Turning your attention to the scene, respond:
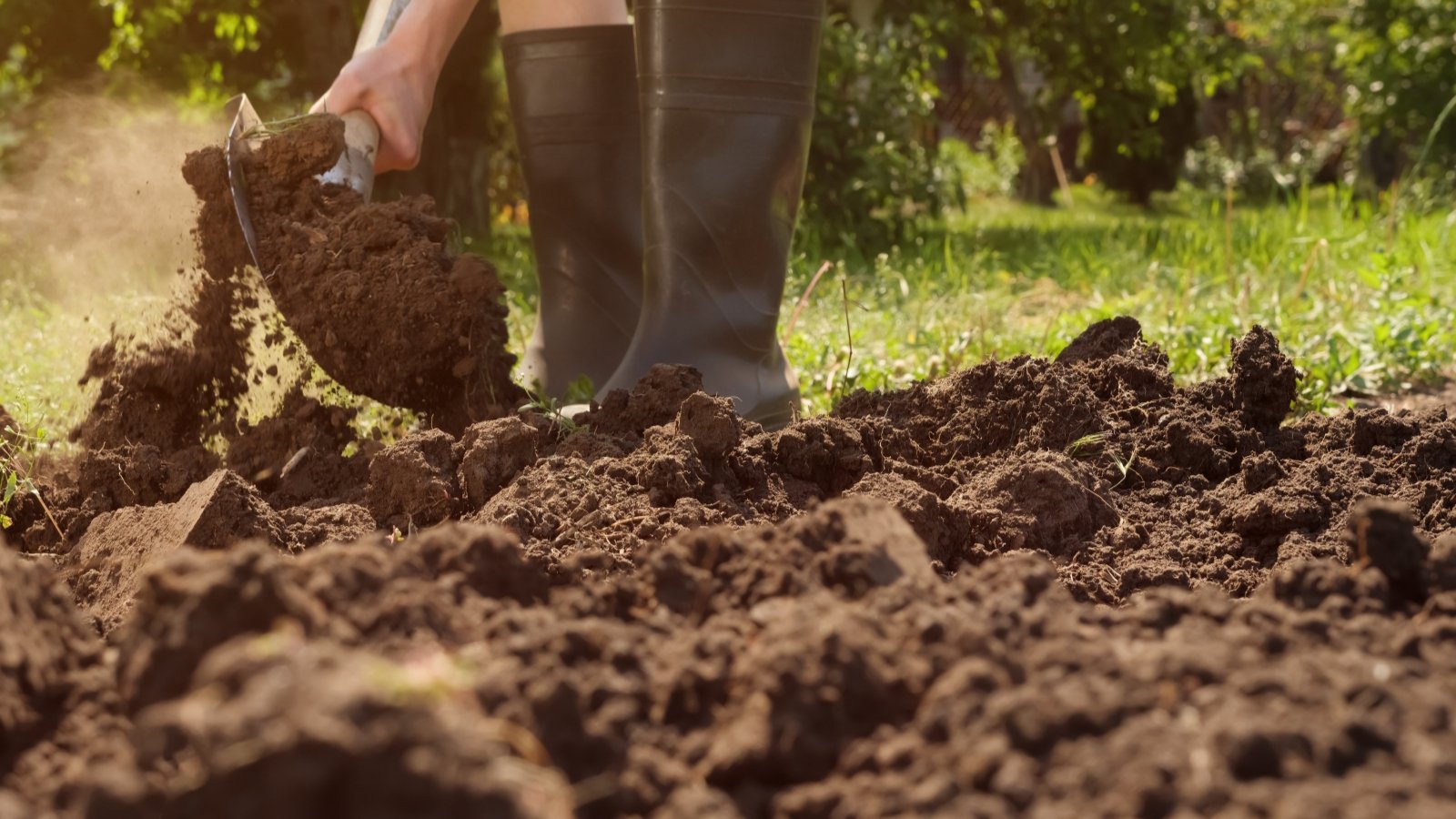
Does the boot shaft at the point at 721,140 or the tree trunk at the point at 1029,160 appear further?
the tree trunk at the point at 1029,160

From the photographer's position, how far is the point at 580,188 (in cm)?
312

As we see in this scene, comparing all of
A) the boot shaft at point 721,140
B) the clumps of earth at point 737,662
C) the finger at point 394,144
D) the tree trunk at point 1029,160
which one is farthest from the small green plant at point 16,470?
the tree trunk at point 1029,160

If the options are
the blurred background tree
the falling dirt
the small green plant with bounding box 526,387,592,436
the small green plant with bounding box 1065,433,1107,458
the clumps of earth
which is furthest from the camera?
the blurred background tree

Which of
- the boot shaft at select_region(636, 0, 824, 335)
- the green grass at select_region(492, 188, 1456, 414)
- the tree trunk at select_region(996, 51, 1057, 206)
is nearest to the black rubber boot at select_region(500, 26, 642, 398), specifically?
the boot shaft at select_region(636, 0, 824, 335)

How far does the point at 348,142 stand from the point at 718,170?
718 millimetres

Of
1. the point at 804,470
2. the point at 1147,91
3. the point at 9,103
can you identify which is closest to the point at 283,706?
the point at 804,470

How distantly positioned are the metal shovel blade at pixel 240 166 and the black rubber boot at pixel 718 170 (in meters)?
0.72

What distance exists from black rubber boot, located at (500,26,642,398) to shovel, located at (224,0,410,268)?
16.0 inches

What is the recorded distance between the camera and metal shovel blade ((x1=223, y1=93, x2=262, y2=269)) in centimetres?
244

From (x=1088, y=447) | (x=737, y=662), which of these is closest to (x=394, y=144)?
(x=1088, y=447)

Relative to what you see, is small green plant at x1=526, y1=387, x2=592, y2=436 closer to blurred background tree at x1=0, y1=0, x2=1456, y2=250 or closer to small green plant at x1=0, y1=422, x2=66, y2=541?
small green plant at x1=0, y1=422, x2=66, y2=541

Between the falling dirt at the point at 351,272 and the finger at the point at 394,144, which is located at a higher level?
the finger at the point at 394,144

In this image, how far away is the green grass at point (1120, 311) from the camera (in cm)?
343

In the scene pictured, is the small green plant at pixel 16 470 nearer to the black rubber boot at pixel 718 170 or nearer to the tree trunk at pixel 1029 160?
the black rubber boot at pixel 718 170
